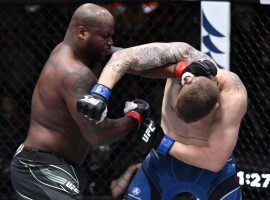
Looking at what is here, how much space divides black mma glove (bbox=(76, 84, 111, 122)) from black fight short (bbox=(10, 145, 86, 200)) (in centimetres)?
40

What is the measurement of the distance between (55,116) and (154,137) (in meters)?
0.47

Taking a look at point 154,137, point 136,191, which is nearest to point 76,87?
point 154,137

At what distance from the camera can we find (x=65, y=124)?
129 inches

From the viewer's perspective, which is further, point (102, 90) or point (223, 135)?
point (223, 135)

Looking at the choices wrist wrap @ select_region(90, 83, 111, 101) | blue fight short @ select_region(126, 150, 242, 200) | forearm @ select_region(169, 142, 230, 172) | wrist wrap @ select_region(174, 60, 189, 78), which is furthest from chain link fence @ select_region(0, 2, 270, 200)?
wrist wrap @ select_region(90, 83, 111, 101)

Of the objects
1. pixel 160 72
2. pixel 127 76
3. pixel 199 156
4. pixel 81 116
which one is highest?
pixel 160 72

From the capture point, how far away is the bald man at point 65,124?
3.16 metres

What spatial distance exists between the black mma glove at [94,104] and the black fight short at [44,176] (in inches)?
15.8

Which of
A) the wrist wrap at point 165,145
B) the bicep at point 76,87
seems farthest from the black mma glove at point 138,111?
the bicep at point 76,87

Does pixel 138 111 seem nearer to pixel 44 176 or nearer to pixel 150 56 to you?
pixel 150 56

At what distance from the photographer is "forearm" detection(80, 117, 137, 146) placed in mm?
3129

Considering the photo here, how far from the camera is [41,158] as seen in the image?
3.25m

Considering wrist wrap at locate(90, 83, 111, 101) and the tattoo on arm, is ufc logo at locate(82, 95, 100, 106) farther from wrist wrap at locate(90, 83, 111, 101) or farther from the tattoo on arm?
the tattoo on arm

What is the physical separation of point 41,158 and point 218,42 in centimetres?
146
